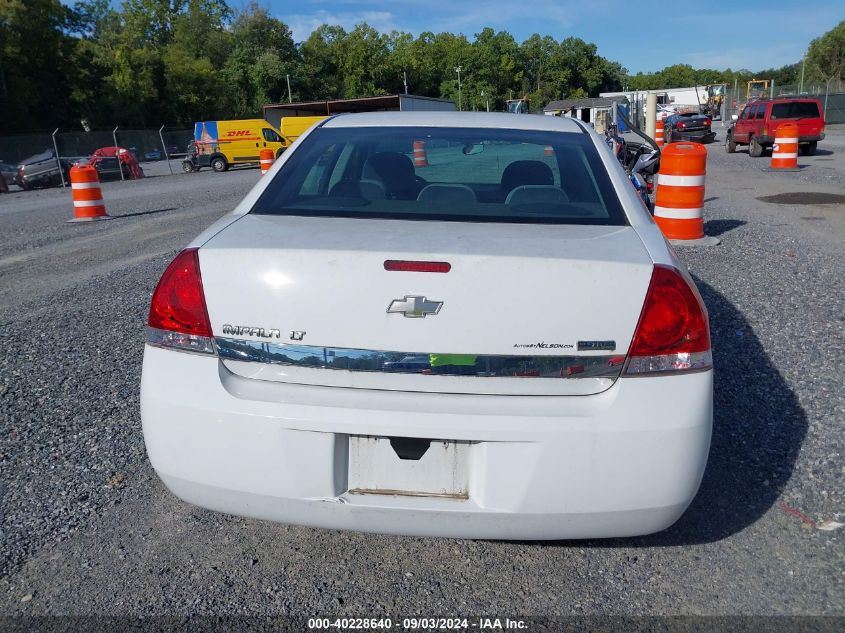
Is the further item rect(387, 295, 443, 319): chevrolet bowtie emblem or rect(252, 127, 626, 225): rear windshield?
rect(252, 127, 626, 225): rear windshield

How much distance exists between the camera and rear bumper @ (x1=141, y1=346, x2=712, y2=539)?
2178 millimetres

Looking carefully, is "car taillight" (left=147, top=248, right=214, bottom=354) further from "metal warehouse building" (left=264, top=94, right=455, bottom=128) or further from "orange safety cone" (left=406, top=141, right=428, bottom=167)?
"metal warehouse building" (left=264, top=94, right=455, bottom=128)

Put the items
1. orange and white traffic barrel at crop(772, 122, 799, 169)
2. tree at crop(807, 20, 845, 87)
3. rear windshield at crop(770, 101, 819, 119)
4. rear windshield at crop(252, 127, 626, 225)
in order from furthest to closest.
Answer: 1. tree at crop(807, 20, 845, 87)
2. rear windshield at crop(770, 101, 819, 119)
3. orange and white traffic barrel at crop(772, 122, 799, 169)
4. rear windshield at crop(252, 127, 626, 225)

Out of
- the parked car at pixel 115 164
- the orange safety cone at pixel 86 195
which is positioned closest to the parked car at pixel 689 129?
the parked car at pixel 115 164

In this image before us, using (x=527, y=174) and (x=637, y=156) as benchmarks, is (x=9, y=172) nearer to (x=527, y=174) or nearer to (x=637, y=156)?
(x=637, y=156)

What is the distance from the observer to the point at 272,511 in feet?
7.66

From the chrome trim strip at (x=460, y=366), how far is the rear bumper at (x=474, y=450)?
0.25ft

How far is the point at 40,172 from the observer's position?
27.2 m

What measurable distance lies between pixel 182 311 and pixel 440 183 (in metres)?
1.36

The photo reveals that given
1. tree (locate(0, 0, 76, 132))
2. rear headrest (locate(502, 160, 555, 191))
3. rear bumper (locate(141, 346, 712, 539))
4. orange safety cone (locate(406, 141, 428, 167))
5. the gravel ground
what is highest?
tree (locate(0, 0, 76, 132))

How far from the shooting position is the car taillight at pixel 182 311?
93.3 inches

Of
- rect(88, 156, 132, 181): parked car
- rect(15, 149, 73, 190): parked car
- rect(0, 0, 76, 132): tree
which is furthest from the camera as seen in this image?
rect(0, 0, 76, 132): tree

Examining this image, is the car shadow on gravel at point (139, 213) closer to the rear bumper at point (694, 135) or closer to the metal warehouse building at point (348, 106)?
the rear bumper at point (694, 135)

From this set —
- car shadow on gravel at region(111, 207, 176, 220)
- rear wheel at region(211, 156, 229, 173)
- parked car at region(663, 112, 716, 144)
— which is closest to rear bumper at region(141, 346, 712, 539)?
car shadow on gravel at region(111, 207, 176, 220)
